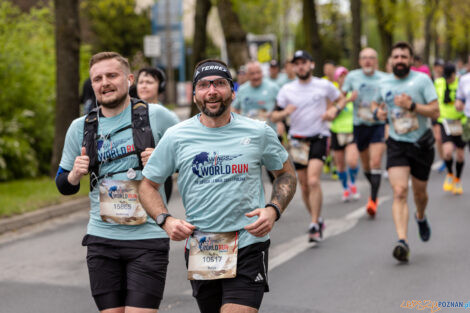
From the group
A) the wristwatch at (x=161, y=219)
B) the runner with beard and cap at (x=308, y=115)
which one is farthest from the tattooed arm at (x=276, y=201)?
the runner with beard and cap at (x=308, y=115)

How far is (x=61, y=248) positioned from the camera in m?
9.16

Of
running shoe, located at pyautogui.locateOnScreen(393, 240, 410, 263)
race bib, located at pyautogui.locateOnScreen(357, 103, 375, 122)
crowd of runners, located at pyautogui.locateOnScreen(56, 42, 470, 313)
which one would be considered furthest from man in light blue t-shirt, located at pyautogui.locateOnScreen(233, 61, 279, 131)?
crowd of runners, located at pyautogui.locateOnScreen(56, 42, 470, 313)

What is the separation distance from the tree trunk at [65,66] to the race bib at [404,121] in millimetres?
7786

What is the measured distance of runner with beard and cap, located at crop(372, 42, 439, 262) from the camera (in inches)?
310

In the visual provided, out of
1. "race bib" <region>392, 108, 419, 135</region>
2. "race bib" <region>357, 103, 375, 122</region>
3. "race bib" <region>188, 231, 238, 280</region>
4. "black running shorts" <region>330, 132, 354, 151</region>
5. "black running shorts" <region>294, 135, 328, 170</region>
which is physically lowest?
"black running shorts" <region>330, 132, 354, 151</region>

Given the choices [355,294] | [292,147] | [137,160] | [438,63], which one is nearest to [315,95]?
[292,147]

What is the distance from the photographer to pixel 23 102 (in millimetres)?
16234

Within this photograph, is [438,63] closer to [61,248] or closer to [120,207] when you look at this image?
[61,248]

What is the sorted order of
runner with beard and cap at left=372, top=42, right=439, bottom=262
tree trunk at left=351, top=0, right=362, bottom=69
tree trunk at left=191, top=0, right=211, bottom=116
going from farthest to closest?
tree trunk at left=351, top=0, right=362, bottom=69 < tree trunk at left=191, top=0, right=211, bottom=116 < runner with beard and cap at left=372, top=42, right=439, bottom=262

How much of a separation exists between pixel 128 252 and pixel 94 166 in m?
0.53

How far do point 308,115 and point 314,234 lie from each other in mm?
1395

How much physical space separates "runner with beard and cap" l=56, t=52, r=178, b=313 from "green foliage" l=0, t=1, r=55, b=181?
390 inches

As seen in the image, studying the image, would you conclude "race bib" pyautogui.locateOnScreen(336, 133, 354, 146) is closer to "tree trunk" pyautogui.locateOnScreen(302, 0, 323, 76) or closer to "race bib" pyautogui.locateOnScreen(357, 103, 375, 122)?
"race bib" pyautogui.locateOnScreen(357, 103, 375, 122)

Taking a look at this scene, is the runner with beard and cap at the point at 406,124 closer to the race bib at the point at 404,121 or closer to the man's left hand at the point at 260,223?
the race bib at the point at 404,121
